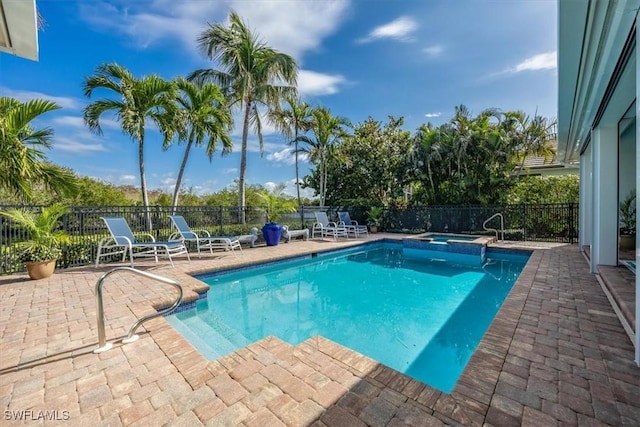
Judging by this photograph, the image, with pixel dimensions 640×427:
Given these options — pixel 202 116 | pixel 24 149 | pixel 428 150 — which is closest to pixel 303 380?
pixel 24 149

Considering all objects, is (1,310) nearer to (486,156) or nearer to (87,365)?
(87,365)

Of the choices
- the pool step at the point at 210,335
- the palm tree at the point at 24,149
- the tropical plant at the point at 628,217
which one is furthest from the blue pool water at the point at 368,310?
the palm tree at the point at 24,149

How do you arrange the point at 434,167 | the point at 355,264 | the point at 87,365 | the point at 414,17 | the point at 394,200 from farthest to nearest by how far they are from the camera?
the point at 394,200 → the point at 434,167 → the point at 355,264 → the point at 414,17 → the point at 87,365

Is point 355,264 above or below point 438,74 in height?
below

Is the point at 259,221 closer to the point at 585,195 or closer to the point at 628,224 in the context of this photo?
the point at 585,195

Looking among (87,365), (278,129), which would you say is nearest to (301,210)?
(278,129)

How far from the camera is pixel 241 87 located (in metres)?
10.9

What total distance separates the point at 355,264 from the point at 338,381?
20.7 ft

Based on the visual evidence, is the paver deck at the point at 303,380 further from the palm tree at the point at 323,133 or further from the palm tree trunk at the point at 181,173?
the palm tree at the point at 323,133

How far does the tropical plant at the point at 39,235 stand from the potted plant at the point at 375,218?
447 inches

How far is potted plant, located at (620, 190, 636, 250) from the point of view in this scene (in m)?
6.36

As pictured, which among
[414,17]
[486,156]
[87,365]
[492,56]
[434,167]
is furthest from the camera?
[434,167]

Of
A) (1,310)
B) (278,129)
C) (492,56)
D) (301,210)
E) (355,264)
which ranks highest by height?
(492,56)

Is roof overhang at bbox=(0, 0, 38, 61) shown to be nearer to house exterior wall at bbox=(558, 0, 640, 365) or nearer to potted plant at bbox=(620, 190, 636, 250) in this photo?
house exterior wall at bbox=(558, 0, 640, 365)
